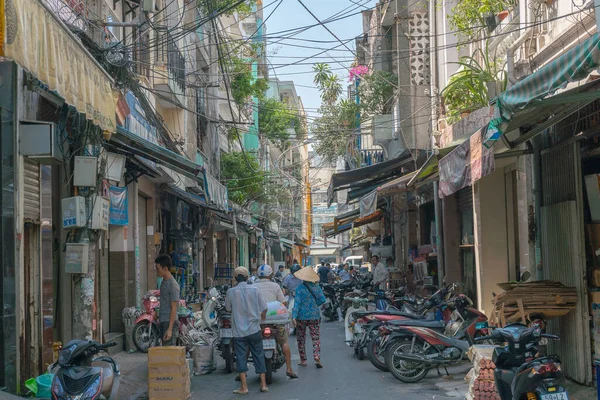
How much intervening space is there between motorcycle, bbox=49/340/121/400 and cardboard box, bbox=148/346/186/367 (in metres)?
2.09

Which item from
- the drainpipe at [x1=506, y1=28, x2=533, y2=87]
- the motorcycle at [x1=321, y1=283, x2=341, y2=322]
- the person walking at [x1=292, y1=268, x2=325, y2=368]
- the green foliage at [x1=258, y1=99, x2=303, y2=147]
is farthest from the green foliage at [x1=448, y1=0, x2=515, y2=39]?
the green foliage at [x1=258, y1=99, x2=303, y2=147]

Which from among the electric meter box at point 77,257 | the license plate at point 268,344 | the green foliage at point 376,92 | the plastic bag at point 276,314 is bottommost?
the license plate at point 268,344

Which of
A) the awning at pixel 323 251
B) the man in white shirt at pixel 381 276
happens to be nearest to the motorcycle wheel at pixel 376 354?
the man in white shirt at pixel 381 276

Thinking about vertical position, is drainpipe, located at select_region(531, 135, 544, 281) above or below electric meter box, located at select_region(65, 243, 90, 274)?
above

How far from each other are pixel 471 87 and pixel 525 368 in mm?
8133

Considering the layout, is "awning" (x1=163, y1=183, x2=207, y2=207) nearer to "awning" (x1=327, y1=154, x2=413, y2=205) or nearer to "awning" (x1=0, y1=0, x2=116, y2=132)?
"awning" (x1=327, y1=154, x2=413, y2=205)

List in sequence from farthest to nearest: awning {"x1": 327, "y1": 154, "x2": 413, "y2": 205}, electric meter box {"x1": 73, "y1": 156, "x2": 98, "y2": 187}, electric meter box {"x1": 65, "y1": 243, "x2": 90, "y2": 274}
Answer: awning {"x1": 327, "y1": 154, "x2": 413, "y2": 205} → electric meter box {"x1": 73, "y1": 156, "x2": 98, "y2": 187} → electric meter box {"x1": 65, "y1": 243, "x2": 90, "y2": 274}

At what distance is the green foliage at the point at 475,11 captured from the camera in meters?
13.9

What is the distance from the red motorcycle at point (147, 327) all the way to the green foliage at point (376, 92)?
1242cm

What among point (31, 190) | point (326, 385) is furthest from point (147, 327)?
point (31, 190)

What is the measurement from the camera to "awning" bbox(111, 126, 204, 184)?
11.8 meters

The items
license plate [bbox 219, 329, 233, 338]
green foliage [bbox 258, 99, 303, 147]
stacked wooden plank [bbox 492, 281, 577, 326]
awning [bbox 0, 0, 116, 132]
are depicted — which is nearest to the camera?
awning [bbox 0, 0, 116, 132]

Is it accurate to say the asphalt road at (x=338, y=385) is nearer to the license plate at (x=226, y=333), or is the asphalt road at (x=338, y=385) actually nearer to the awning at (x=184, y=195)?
the license plate at (x=226, y=333)

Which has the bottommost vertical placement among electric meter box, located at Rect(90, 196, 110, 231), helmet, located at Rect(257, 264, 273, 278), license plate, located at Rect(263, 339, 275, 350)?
license plate, located at Rect(263, 339, 275, 350)
